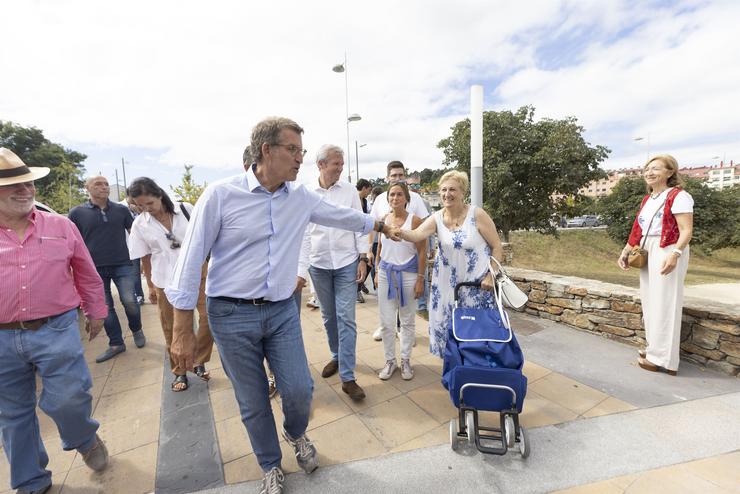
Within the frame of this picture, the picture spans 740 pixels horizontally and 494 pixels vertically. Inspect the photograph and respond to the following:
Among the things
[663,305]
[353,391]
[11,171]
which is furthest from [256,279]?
[663,305]

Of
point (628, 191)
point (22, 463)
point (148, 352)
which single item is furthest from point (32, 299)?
point (628, 191)

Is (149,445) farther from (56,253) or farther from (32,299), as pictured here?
(56,253)

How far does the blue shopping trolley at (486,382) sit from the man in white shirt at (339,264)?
96 centimetres

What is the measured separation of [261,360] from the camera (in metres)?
1.95

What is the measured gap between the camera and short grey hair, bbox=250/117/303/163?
1.74 metres

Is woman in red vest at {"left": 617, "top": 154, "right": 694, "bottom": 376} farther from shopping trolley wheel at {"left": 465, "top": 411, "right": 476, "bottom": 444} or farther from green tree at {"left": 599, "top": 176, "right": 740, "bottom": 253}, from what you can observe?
green tree at {"left": 599, "top": 176, "right": 740, "bottom": 253}

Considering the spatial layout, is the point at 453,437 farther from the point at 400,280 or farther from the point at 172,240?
the point at 172,240

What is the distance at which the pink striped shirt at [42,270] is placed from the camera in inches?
72.1

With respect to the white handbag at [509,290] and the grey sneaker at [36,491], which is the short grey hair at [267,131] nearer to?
the white handbag at [509,290]

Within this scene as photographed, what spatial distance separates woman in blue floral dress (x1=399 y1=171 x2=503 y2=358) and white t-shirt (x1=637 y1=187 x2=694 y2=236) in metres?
1.60

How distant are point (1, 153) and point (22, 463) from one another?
180cm

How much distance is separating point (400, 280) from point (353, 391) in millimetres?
1054

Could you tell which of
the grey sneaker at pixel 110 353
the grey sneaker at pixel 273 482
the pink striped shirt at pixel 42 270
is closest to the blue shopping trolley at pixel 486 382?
the grey sneaker at pixel 273 482

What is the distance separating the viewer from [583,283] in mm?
4418
